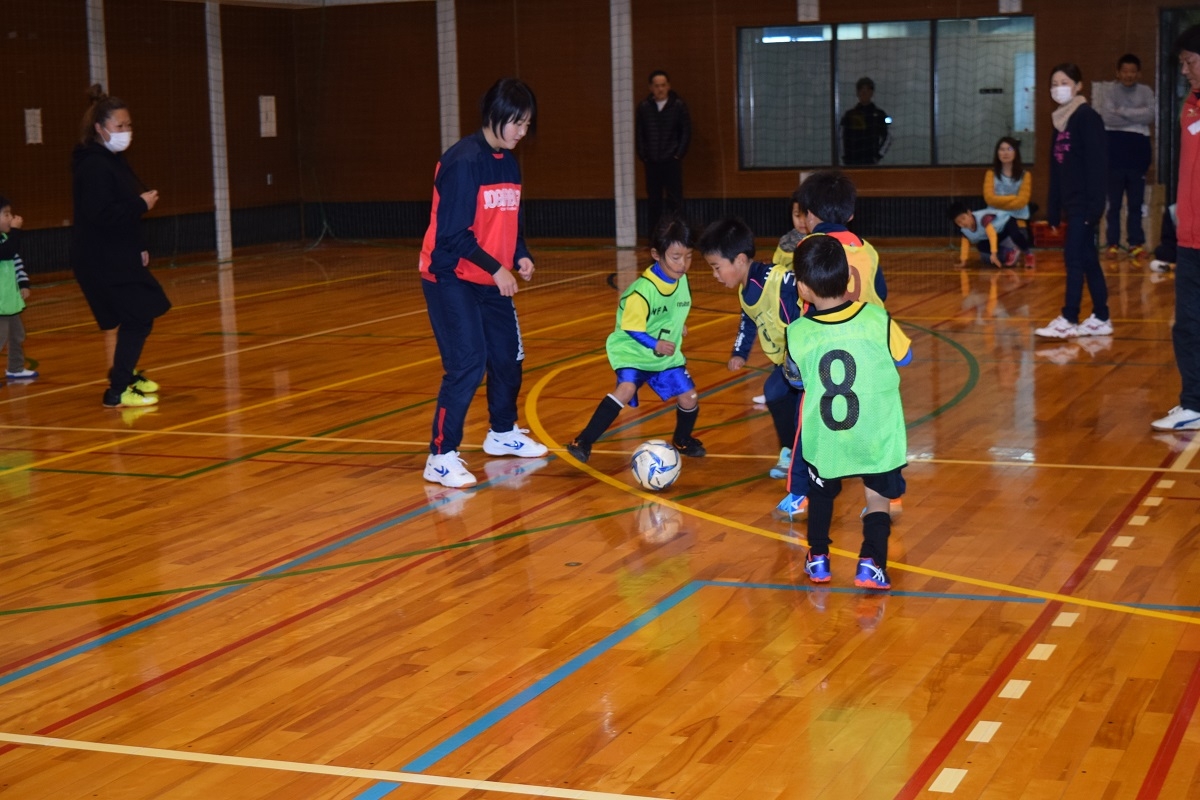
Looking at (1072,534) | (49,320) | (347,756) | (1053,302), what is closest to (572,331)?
(1053,302)

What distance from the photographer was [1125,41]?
15531mm

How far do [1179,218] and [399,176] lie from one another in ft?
44.6

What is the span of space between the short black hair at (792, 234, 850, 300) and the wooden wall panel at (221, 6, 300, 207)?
48.6 ft

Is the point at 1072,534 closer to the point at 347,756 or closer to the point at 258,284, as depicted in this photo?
the point at 347,756

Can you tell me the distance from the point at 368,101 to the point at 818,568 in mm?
15433

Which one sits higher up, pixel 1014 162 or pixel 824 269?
pixel 1014 162

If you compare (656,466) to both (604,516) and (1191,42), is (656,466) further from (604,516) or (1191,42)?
(1191,42)

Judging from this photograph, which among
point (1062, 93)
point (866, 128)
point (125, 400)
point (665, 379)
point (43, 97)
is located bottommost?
point (125, 400)

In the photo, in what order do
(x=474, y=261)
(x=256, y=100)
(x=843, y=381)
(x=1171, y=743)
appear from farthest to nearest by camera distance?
(x=256, y=100) → (x=474, y=261) → (x=843, y=381) → (x=1171, y=743)

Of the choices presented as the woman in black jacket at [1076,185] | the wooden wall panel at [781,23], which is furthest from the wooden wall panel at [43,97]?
the woman in black jacket at [1076,185]

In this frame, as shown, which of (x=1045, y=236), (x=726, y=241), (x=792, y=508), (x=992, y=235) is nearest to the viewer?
(x=792, y=508)

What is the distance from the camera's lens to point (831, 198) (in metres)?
5.63

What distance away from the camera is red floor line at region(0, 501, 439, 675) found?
177 inches

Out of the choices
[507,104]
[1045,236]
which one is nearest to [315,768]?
[507,104]
